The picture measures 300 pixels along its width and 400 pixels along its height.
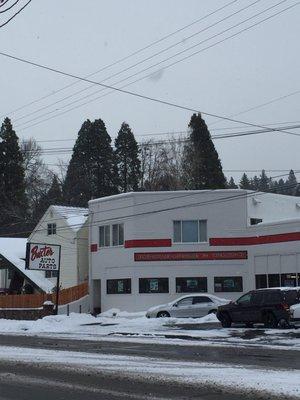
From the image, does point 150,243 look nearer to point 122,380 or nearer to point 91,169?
point 122,380

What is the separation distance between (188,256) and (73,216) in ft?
36.3

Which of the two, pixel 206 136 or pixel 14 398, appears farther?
pixel 206 136

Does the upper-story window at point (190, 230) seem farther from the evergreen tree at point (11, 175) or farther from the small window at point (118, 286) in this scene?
the evergreen tree at point (11, 175)

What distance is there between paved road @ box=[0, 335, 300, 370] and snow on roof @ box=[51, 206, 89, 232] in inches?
971

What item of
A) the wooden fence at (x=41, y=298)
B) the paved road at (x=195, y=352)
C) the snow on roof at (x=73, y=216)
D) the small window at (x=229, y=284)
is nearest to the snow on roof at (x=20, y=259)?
the wooden fence at (x=41, y=298)

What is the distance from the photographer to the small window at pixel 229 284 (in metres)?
39.7

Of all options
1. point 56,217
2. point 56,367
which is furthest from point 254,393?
point 56,217

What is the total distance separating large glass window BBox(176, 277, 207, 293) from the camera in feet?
130

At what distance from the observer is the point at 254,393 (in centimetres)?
987

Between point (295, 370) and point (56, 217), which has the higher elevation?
point (56, 217)

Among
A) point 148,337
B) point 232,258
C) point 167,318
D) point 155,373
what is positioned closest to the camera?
point 155,373

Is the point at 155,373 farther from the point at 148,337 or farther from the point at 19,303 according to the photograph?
the point at 19,303

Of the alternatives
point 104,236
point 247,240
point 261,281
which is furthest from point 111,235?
point 261,281

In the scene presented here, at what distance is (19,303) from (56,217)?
794cm
